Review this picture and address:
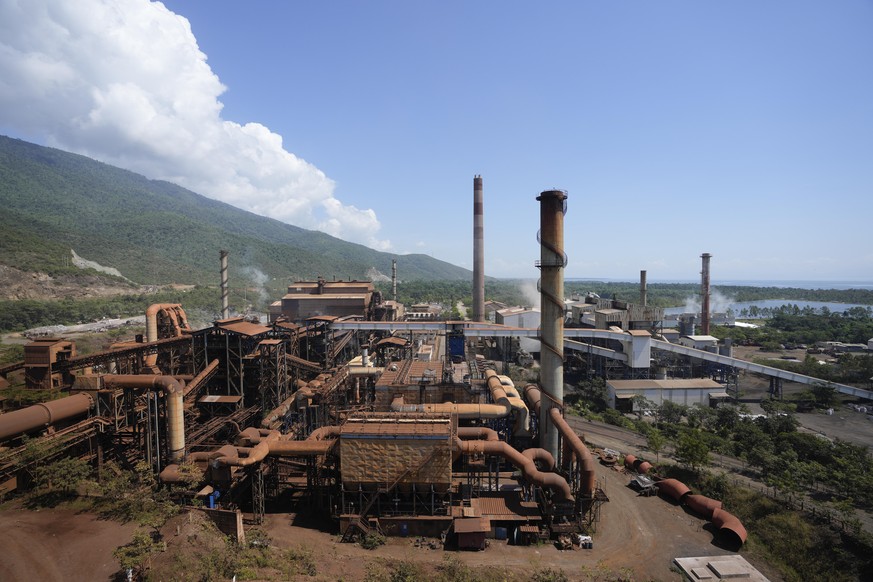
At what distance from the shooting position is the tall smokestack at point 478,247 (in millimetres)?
60875

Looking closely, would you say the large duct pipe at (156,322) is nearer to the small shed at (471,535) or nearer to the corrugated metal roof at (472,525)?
the corrugated metal roof at (472,525)

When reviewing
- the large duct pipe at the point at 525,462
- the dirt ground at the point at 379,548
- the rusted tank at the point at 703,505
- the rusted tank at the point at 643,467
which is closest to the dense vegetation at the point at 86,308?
the dirt ground at the point at 379,548

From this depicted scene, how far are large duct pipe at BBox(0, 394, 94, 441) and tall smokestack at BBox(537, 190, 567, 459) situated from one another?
92.7 feet

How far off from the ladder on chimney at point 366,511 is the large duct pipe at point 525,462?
1954 millimetres

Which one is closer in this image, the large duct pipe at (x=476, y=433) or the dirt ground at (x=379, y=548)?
the dirt ground at (x=379, y=548)

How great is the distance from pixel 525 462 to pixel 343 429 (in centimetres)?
977

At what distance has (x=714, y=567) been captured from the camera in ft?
64.0

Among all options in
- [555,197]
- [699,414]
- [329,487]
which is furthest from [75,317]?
[699,414]

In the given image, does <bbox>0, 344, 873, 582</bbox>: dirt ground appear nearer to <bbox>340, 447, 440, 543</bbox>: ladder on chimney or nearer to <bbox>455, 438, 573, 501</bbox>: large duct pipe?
<bbox>340, 447, 440, 543</bbox>: ladder on chimney

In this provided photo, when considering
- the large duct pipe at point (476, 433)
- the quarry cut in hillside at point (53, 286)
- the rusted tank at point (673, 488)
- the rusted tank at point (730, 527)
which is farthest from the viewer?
the quarry cut in hillside at point (53, 286)

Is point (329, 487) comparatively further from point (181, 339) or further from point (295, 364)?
point (181, 339)

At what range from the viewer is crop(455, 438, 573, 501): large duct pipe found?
A: 2205 centimetres

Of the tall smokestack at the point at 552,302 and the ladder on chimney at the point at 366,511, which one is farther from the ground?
the tall smokestack at the point at 552,302

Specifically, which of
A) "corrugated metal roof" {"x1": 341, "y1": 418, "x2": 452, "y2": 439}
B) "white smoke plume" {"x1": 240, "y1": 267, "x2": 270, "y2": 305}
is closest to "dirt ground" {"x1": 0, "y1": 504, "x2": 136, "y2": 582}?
"corrugated metal roof" {"x1": 341, "y1": 418, "x2": 452, "y2": 439}
